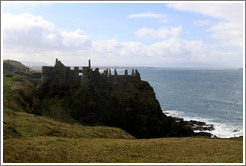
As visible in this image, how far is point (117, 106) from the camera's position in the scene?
4966 centimetres

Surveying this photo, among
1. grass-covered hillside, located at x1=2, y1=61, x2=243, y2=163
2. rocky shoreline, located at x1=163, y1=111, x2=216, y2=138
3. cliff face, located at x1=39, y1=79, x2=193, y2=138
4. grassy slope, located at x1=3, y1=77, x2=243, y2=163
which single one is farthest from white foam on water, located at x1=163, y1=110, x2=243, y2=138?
grassy slope, located at x1=3, y1=77, x2=243, y2=163

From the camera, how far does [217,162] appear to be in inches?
750

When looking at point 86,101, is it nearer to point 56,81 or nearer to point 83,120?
point 83,120

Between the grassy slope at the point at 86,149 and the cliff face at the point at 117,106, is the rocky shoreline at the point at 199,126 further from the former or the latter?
the grassy slope at the point at 86,149

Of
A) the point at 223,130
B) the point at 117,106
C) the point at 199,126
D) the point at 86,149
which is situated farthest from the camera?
the point at 199,126

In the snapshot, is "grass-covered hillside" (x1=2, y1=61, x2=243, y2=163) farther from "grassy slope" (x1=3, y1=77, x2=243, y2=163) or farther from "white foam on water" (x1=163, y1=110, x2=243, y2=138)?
"white foam on water" (x1=163, y1=110, x2=243, y2=138)

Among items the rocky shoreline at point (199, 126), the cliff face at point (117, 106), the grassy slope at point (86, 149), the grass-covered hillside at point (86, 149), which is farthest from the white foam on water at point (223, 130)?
the grassy slope at point (86, 149)

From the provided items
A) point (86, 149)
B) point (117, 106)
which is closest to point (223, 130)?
point (117, 106)

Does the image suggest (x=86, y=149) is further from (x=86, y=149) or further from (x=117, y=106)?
(x=117, y=106)

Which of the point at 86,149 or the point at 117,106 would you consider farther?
the point at 117,106

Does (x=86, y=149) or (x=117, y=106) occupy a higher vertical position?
(x=117, y=106)

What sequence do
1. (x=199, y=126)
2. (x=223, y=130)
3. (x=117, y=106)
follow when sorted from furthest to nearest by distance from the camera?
(x=199, y=126)
(x=223, y=130)
(x=117, y=106)

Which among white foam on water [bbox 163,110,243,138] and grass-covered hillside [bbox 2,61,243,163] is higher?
grass-covered hillside [bbox 2,61,243,163]

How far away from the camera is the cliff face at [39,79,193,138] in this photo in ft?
154
